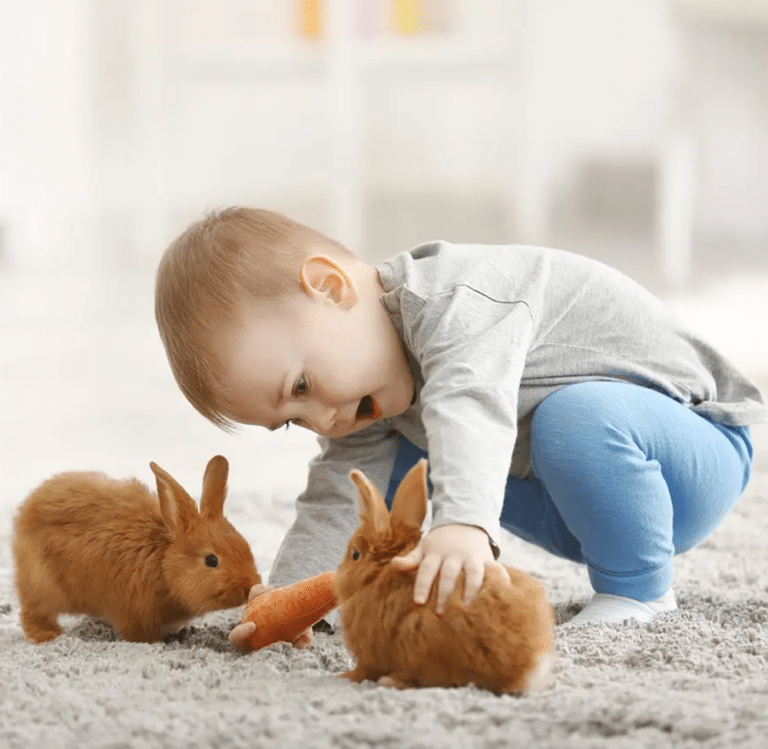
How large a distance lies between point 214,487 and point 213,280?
174 millimetres

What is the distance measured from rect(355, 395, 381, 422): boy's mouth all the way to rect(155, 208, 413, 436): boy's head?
1 centimetres

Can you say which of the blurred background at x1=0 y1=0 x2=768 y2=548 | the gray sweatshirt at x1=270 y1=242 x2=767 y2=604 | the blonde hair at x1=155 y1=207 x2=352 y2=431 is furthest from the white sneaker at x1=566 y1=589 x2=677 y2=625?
the blurred background at x1=0 y1=0 x2=768 y2=548

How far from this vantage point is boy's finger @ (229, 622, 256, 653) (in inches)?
37.6

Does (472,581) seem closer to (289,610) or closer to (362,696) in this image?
(362,696)

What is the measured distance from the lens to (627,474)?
3.33ft

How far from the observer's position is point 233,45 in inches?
169

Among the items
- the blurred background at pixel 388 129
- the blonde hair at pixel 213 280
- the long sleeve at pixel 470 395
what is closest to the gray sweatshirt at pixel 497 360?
the long sleeve at pixel 470 395

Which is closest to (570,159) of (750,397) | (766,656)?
(750,397)

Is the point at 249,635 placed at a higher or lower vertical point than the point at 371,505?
lower

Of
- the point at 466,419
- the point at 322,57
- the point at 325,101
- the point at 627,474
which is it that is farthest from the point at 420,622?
the point at 325,101

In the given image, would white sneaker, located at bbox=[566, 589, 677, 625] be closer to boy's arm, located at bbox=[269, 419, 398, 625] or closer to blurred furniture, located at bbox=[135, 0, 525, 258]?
boy's arm, located at bbox=[269, 419, 398, 625]

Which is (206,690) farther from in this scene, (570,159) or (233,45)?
(570,159)

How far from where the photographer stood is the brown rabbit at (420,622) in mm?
785

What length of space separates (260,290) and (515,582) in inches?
13.1
